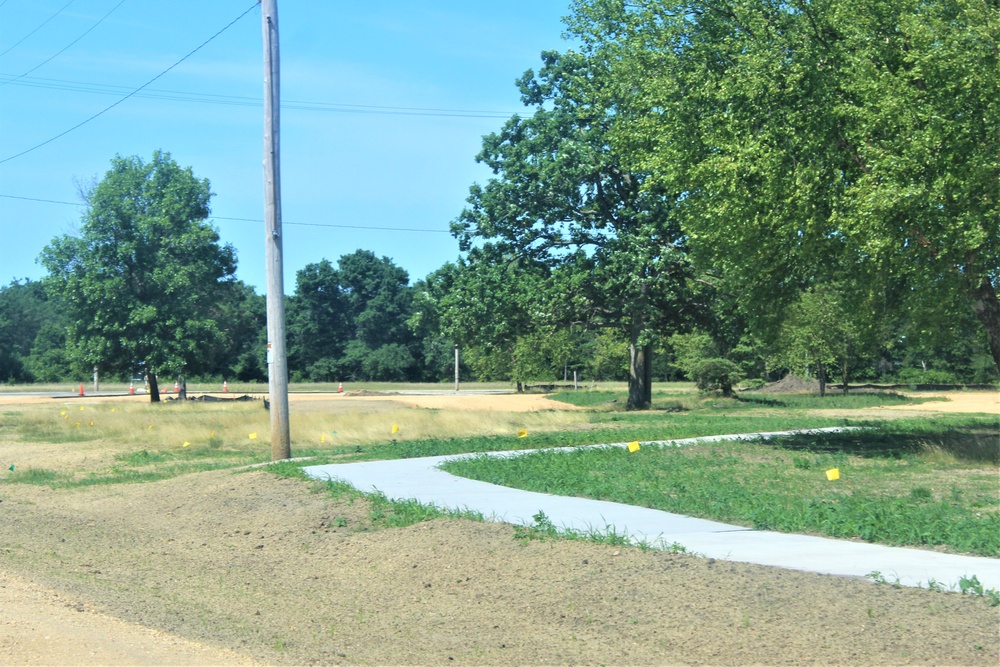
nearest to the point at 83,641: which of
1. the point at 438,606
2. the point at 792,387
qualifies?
the point at 438,606

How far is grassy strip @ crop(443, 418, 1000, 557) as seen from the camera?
912 cm

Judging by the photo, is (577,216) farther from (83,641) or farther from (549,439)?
(83,641)

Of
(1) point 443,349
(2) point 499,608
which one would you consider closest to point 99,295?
(2) point 499,608

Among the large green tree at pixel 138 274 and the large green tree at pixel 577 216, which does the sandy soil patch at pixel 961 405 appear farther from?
the large green tree at pixel 138 274

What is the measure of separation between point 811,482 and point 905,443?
6097 mm

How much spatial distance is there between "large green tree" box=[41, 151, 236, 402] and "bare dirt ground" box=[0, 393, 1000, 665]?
114 feet

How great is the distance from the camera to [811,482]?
Answer: 40.9ft

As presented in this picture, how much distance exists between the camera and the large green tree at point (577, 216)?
2869 centimetres

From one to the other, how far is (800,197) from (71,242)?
38223 mm

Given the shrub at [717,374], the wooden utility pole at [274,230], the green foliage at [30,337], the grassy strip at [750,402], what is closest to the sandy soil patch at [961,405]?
the grassy strip at [750,402]

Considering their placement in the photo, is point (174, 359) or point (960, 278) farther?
point (174, 359)

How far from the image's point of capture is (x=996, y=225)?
1344 centimetres

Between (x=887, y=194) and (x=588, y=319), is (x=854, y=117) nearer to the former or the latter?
(x=887, y=194)

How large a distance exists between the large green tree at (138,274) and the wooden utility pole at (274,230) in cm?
2892
